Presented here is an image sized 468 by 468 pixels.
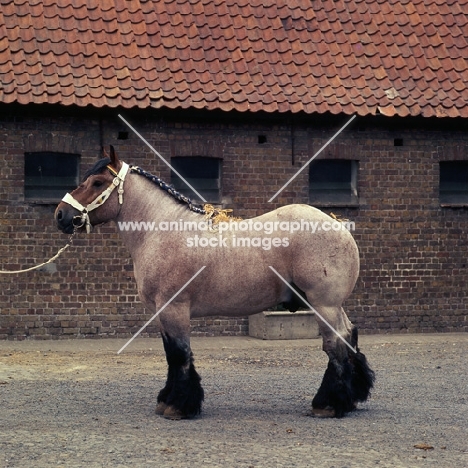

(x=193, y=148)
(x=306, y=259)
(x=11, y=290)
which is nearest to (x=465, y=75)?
(x=193, y=148)

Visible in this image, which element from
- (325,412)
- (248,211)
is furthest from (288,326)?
(325,412)

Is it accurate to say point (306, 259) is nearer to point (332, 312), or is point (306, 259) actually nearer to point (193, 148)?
point (332, 312)

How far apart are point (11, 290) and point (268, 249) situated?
7.72 metres

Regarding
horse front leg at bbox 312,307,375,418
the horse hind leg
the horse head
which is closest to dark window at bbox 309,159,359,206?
horse front leg at bbox 312,307,375,418

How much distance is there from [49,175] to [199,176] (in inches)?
94.2

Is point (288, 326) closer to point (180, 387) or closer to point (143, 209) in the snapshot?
point (143, 209)

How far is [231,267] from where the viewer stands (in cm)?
1045

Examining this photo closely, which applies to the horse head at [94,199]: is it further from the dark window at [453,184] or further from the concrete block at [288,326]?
the dark window at [453,184]

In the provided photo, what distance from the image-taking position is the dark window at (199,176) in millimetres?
17953

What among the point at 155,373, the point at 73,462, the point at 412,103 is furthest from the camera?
the point at 412,103

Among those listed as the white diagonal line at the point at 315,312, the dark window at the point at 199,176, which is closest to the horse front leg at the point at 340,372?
the white diagonal line at the point at 315,312

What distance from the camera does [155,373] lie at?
13406 millimetres

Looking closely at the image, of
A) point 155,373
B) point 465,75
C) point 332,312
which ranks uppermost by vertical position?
point 465,75

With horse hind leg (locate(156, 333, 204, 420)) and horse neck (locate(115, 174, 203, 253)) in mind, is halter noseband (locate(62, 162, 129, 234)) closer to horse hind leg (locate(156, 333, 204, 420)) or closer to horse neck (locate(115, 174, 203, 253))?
horse neck (locate(115, 174, 203, 253))
